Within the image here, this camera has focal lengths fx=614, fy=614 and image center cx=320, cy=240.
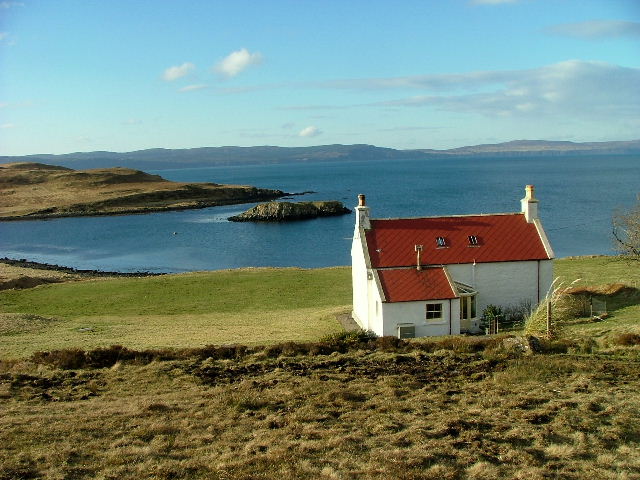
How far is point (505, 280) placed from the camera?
33.9m

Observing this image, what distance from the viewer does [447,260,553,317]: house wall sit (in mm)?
33625

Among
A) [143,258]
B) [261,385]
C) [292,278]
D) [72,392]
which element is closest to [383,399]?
[261,385]

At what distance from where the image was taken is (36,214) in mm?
152875

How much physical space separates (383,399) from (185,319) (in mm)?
21522

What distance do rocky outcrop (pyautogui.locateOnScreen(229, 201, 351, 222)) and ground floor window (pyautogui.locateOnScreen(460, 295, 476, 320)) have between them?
97.4m

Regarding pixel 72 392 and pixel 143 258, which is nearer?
pixel 72 392

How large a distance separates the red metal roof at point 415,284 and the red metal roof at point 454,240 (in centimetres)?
91

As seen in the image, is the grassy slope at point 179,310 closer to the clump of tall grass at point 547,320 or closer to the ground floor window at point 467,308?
the ground floor window at point 467,308

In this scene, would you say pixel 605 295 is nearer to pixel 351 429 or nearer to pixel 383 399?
pixel 383 399

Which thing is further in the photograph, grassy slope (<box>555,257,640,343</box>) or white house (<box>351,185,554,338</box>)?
white house (<box>351,185,554,338</box>)

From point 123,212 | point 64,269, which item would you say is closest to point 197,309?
point 64,269

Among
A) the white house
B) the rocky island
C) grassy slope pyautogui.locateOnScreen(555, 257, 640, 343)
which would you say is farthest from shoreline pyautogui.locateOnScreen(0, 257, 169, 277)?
the rocky island

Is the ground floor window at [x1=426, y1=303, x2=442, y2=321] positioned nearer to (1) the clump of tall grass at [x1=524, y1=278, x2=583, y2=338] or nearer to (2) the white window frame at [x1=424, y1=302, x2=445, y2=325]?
(2) the white window frame at [x1=424, y1=302, x2=445, y2=325]

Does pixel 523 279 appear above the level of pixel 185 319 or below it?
above
